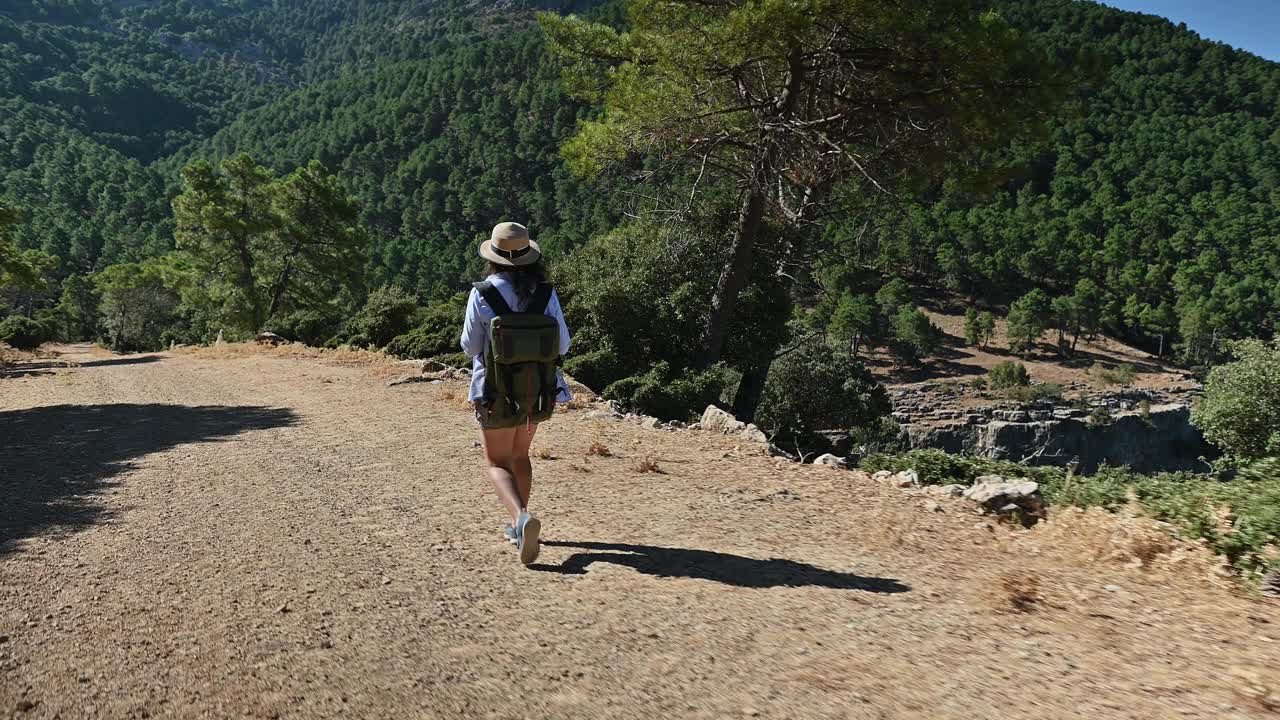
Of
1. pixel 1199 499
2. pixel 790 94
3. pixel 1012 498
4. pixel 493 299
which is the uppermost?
pixel 790 94

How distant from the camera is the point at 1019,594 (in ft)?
10.8

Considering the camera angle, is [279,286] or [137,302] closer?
[279,286]

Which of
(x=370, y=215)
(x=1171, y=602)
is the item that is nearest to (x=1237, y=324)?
(x=1171, y=602)

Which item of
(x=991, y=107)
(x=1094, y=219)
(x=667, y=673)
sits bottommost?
(x=667, y=673)

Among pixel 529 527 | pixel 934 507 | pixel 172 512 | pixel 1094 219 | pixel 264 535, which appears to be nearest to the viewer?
pixel 529 527

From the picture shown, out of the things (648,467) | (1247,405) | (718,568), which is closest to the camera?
(718,568)

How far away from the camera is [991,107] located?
967 cm

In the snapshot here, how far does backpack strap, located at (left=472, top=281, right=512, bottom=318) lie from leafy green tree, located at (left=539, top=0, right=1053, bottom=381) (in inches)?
267

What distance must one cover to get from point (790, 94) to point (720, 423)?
4963 millimetres

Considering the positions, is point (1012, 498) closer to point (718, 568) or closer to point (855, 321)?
point (718, 568)

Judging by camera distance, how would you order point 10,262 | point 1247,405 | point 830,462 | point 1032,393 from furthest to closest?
point 1032,393 → point 1247,405 → point 10,262 → point 830,462

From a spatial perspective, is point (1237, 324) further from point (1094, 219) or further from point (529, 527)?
point (529, 527)

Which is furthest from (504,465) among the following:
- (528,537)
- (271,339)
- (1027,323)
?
(1027,323)

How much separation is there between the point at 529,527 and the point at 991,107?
9.04 meters
